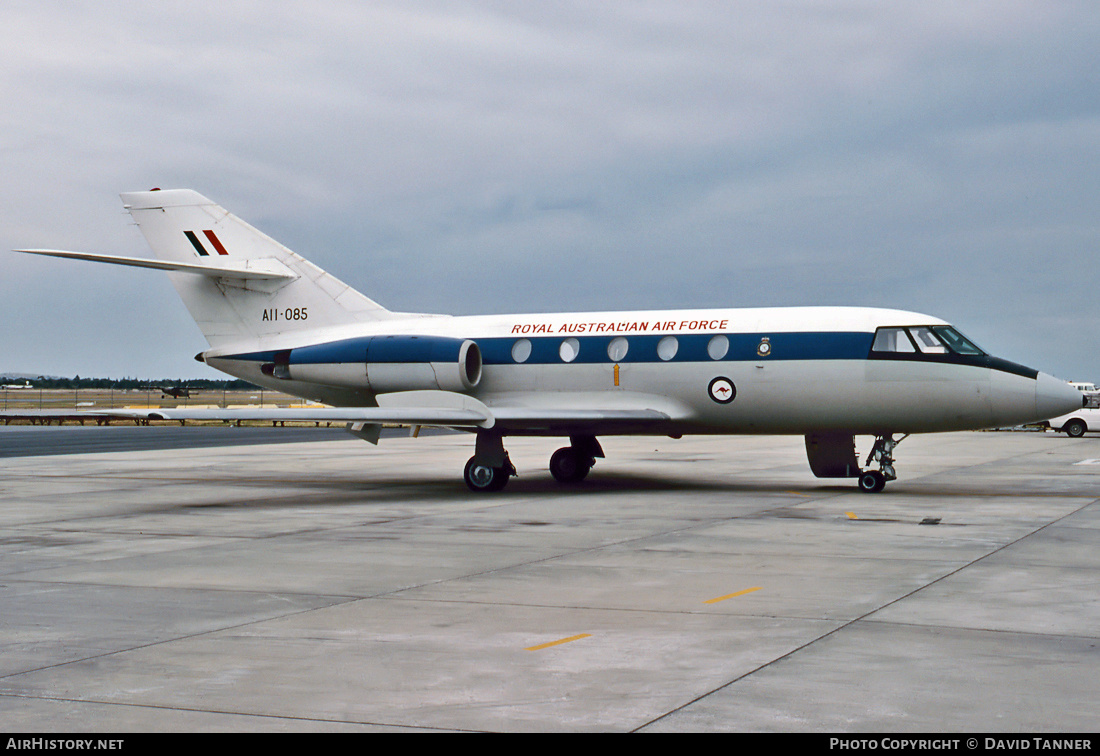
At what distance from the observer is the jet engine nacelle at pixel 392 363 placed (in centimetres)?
2017

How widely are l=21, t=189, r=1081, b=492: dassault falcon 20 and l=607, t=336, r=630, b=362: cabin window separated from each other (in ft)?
0.08

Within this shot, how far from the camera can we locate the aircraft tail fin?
22.3 m

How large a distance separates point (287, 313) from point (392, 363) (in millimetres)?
3182

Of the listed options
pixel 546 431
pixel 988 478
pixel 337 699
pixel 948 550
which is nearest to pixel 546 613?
pixel 337 699

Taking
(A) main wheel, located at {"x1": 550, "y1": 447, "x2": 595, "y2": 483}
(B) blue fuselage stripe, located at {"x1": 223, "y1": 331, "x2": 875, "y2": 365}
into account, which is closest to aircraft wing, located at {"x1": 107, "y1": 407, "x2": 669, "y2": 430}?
(B) blue fuselage stripe, located at {"x1": 223, "y1": 331, "x2": 875, "y2": 365}

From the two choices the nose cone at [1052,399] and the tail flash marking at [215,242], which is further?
the tail flash marking at [215,242]

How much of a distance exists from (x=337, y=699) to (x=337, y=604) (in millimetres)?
2893

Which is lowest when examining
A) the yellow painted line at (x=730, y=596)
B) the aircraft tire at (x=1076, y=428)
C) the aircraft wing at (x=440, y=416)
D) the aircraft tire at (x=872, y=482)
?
the yellow painted line at (x=730, y=596)

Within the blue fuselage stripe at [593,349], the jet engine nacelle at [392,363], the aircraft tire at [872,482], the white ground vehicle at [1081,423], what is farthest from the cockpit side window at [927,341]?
the white ground vehicle at [1081,423]

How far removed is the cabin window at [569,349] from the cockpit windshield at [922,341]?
5.24m

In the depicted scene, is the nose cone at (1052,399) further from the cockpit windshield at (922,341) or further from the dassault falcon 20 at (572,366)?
the cockpit windshield at (922,341)

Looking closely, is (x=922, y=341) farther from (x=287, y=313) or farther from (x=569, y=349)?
(x=287, y=313)

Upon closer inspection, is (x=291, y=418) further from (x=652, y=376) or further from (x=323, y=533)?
(x=652, y=376)

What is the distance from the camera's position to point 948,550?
11.7m
